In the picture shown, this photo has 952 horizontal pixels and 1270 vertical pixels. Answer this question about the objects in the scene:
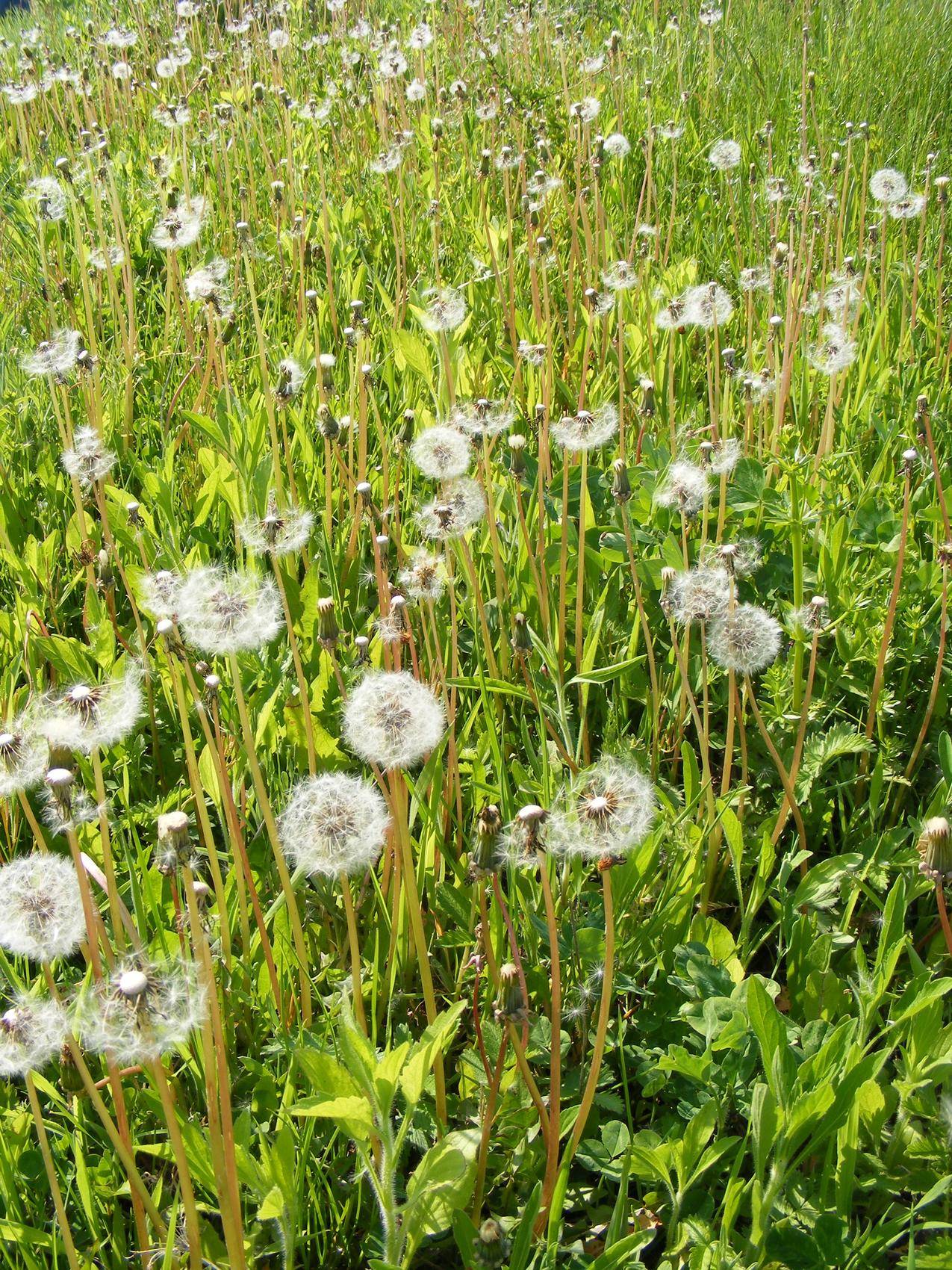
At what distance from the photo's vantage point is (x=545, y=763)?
1.47 metres

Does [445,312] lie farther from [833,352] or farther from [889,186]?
[889,186]

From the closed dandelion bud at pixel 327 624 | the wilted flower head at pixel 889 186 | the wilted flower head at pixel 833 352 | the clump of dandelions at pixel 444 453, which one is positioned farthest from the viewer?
the wilted flower head at pixel 889 186

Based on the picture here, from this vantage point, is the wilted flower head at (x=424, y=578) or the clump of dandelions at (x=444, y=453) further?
the clump of dandelions at (x=444, y=453)

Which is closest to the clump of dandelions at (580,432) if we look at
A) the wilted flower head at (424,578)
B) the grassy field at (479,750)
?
the grassy field at (479,750)

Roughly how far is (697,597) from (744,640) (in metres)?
0.09

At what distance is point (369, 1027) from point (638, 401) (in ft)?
5.87

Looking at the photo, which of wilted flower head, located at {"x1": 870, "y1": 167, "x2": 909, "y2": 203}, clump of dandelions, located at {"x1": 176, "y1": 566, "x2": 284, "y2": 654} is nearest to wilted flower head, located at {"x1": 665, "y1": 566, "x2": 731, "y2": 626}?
clump of dandelions, located at {"x1": 176, "y1": 566, "x2": 284, "y2": 654}

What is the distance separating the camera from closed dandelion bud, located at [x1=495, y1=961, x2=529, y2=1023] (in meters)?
1.06

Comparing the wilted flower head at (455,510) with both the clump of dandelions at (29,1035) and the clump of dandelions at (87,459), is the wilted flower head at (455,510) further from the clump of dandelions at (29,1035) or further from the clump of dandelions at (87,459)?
the clump of dandelions at (29,1035)

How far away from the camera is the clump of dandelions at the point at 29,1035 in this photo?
1.03m

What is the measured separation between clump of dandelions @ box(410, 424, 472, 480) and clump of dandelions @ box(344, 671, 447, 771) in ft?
2.21

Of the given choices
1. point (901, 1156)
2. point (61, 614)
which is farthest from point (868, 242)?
point (901, 1156)

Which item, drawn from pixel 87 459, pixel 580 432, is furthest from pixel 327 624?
pixel 87 459

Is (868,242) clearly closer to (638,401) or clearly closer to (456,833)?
(638,401)
